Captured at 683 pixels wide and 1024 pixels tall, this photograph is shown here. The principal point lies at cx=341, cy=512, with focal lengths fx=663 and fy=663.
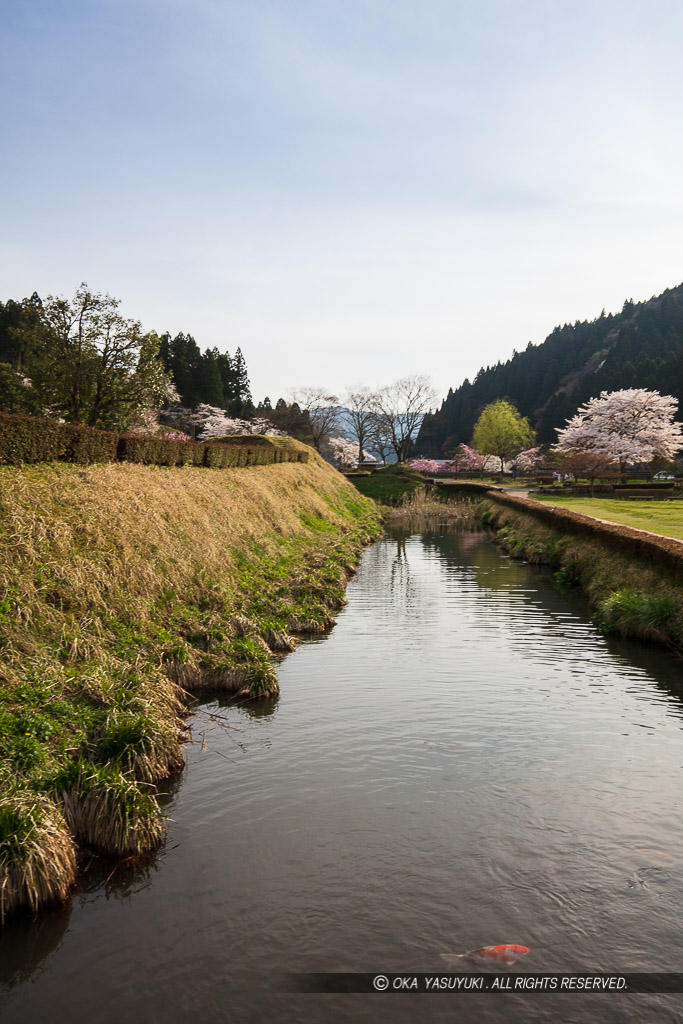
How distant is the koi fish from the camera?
14.1 ft

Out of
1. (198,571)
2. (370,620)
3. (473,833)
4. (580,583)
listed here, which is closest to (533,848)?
(473,833)

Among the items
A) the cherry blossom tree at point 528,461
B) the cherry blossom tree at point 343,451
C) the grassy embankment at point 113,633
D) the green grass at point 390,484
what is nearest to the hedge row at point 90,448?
the grassy embankment at point 113,633

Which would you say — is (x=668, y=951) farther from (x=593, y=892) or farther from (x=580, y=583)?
(x=580, y=583)

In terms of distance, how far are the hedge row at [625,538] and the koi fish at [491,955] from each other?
9928 millimetres

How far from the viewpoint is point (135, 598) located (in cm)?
973

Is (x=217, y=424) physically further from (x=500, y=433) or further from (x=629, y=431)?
(x=629, y=431)

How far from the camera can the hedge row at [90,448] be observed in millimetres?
12234

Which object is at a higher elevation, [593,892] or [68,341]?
[68,341]

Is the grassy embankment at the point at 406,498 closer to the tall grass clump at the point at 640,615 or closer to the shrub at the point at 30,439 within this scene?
the tall grass clump at the point at 640,615

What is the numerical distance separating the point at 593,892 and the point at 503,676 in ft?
18.3

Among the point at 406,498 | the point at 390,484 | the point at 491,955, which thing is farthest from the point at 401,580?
the point at 390,484

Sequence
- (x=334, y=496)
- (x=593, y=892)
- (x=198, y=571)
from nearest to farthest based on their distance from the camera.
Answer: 1. (x=593, y=892)
2. (x=198, y=571)
3. (x=334, y=496)

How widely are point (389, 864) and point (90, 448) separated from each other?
12.1 metres

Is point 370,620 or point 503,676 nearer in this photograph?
point 503,676
